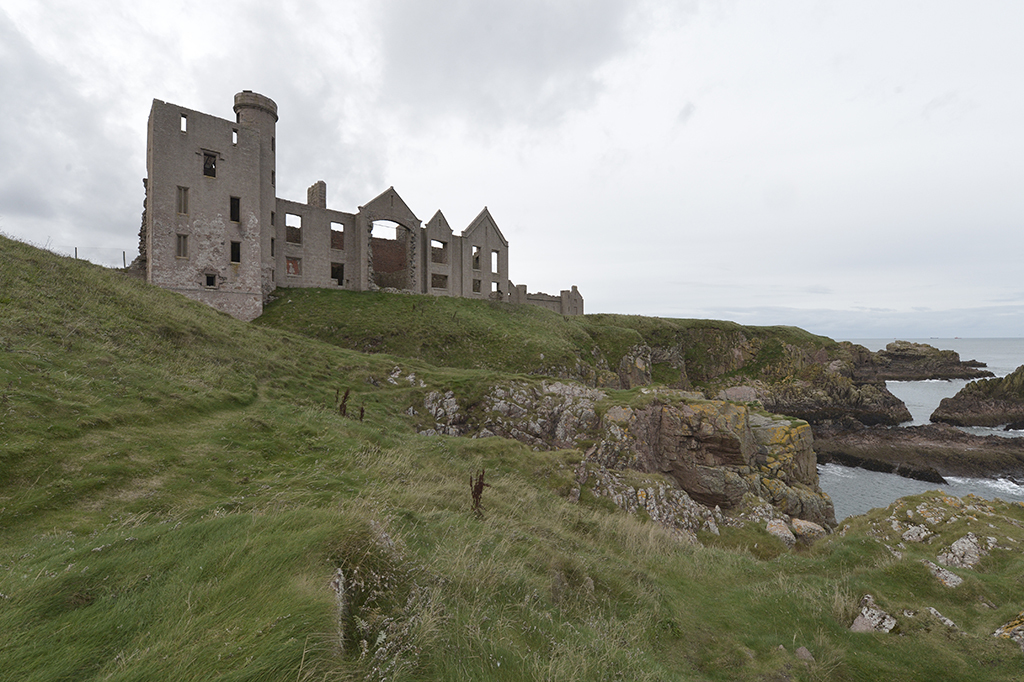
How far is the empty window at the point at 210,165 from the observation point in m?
34.3

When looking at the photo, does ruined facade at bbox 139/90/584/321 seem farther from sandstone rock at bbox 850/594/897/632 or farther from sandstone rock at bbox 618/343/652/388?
sandstone rock at bbox 850/594/897/632

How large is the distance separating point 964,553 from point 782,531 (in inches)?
288

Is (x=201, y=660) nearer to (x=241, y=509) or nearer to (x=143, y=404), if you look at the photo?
(x=241, y=509)

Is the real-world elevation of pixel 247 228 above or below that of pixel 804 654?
above

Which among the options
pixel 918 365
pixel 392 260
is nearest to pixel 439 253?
pixel 392 260

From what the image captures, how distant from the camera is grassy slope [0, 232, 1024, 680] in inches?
151

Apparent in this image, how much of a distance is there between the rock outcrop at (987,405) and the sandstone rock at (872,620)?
63.2 metres

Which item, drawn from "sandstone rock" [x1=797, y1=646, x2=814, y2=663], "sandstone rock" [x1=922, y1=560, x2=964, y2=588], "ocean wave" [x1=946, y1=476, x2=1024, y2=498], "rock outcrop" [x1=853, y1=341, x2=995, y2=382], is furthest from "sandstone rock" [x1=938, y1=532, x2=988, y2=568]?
"rock outcrop" [x1=853, y1=341, x2=995, y2=382]

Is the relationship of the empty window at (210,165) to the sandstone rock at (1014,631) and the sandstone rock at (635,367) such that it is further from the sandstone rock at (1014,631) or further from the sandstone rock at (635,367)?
the sandstone rock at (1014,631)

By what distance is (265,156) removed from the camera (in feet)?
126

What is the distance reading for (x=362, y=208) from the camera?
45.6 meters

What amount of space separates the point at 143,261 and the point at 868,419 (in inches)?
3051

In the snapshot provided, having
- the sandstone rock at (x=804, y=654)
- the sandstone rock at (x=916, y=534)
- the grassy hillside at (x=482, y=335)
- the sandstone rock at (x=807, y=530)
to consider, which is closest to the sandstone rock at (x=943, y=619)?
the sandstone rock at (x=804, y=654)

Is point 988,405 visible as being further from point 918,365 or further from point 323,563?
point 323,563
